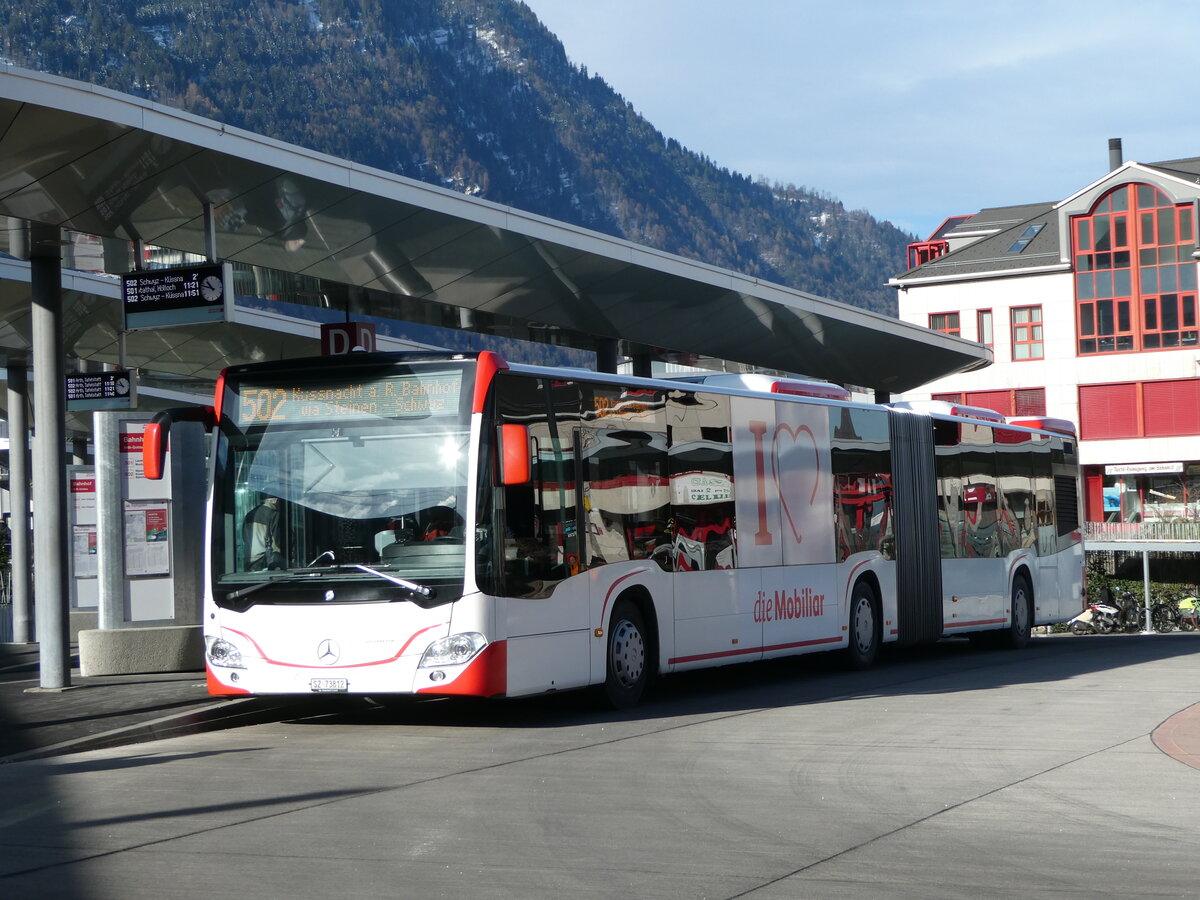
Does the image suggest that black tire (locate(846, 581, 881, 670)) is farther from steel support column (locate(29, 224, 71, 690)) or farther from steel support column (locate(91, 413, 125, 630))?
steel support column (locate(29, 224, 71, 690))

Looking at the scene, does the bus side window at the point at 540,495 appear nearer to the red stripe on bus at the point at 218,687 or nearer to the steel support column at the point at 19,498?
the red stripe on bus at the point at 218,687

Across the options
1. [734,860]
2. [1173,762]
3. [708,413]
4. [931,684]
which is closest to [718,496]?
[708,413]

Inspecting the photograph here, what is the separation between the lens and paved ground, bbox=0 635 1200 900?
6824mm

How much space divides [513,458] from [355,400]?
4.41ft

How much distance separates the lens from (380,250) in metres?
16.6

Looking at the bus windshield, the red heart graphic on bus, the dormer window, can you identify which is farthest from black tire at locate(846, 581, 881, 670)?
the dormer window

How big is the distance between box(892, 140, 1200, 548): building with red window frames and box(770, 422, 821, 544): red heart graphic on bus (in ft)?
166

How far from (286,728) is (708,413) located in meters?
4.92

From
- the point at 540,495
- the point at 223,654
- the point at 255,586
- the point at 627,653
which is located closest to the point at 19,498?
the point at 223,654

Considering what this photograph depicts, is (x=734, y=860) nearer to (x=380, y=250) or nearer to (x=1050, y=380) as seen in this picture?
(x=380, y=250)

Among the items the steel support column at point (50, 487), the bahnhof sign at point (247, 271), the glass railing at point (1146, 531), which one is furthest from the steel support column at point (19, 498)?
the glass railing at point (1146, 531)

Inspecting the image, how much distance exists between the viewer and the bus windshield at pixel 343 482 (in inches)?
472

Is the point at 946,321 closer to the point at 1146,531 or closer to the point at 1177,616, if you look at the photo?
the point at 1146,531

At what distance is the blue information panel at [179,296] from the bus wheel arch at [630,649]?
4.19 metres
